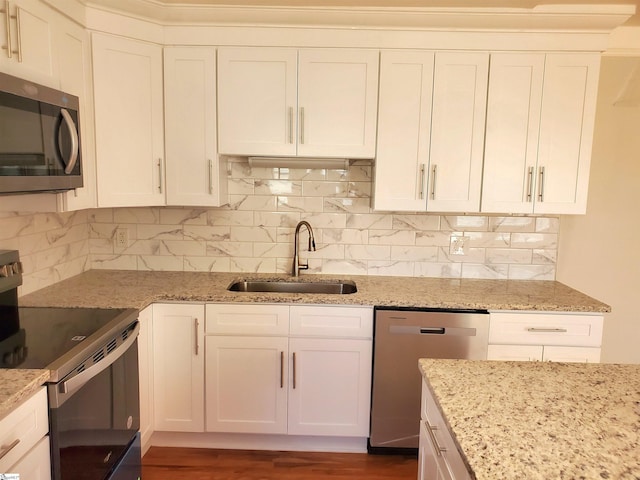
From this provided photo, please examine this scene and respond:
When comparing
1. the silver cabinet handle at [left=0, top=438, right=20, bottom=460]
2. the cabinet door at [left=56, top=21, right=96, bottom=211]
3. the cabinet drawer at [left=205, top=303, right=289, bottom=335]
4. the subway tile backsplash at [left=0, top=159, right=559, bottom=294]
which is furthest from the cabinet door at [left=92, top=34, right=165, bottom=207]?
the silver cabinet handle at [left=0, top=438, right=20, bottom=460]

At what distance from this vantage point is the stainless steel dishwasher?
2324 millimetres

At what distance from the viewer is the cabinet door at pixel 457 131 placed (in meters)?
2.43

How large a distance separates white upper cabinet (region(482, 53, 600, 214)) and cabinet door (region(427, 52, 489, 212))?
0.18 feet

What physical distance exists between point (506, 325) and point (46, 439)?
82.4 inches

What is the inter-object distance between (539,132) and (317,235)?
1433mm

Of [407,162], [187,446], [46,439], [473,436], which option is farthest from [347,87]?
[187,446]

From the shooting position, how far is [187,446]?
100.0 inches

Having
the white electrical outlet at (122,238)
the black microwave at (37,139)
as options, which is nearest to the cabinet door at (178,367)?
the white electrical outlet at (122,238)

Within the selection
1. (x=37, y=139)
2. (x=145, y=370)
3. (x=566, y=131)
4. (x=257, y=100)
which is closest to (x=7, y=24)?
(x=37, y=139)

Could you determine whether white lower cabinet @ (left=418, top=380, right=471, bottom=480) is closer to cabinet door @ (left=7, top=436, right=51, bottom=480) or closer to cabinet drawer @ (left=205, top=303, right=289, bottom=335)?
cabinet drawer @ (left=205, top=303, right=289, bottom=335)

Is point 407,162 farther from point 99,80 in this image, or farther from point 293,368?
point 99,80

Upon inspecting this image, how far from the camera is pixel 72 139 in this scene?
181cm

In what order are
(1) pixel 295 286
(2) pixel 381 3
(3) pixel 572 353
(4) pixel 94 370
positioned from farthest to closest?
1. (1) pixel 295 286
2. (3) pixel 572 353
3. (2) pixel 381 3
4. (4) pixel 94 370

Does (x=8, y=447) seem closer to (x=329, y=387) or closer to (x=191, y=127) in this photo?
(x=329, y=387)
